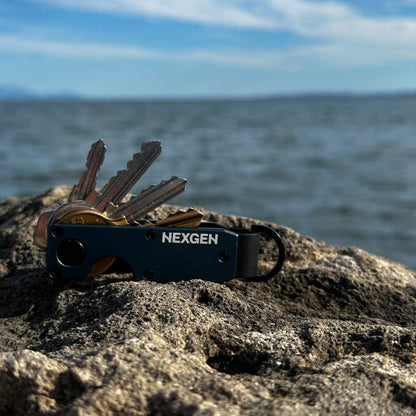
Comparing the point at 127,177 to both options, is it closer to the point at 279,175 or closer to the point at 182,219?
the point at 182,219

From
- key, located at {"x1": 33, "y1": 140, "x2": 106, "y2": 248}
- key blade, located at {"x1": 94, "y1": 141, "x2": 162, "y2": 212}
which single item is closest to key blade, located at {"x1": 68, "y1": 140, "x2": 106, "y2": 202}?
key, located at {"x1": 33, "y1": 140, "x2": 106, "y2": 248}

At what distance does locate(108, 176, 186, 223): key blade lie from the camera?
8.86 feet

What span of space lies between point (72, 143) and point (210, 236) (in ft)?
92.4

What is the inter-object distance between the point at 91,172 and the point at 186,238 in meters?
0.55

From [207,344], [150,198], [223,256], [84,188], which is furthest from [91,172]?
[207,344]

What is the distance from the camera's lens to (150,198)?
2707 millimetres

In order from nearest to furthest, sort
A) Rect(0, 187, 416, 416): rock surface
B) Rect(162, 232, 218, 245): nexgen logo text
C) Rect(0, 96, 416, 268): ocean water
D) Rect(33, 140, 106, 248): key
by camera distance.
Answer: Rect(0, 187, 416, 416): rock surface < Rect(162, 232, 218, 245): nexgen logo text < Rect(33, 140, 106, 248): key < Rect(0, 96, 416, 268): ocean water

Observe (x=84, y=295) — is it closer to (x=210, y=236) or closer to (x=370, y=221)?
(x=210, y=236)

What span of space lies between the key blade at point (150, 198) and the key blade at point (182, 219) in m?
0.08

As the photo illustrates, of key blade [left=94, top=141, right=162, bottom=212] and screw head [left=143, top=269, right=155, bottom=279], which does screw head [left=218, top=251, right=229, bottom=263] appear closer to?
screw head [left=143, top=269, right=155, bottom=279]

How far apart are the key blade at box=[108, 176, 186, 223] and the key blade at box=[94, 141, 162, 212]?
6cm

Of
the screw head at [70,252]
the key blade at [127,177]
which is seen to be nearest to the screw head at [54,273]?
the screw head at [70,252]

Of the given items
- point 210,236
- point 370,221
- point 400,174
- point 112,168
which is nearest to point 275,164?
point 400,174

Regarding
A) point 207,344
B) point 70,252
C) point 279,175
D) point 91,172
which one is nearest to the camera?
point 207,344
